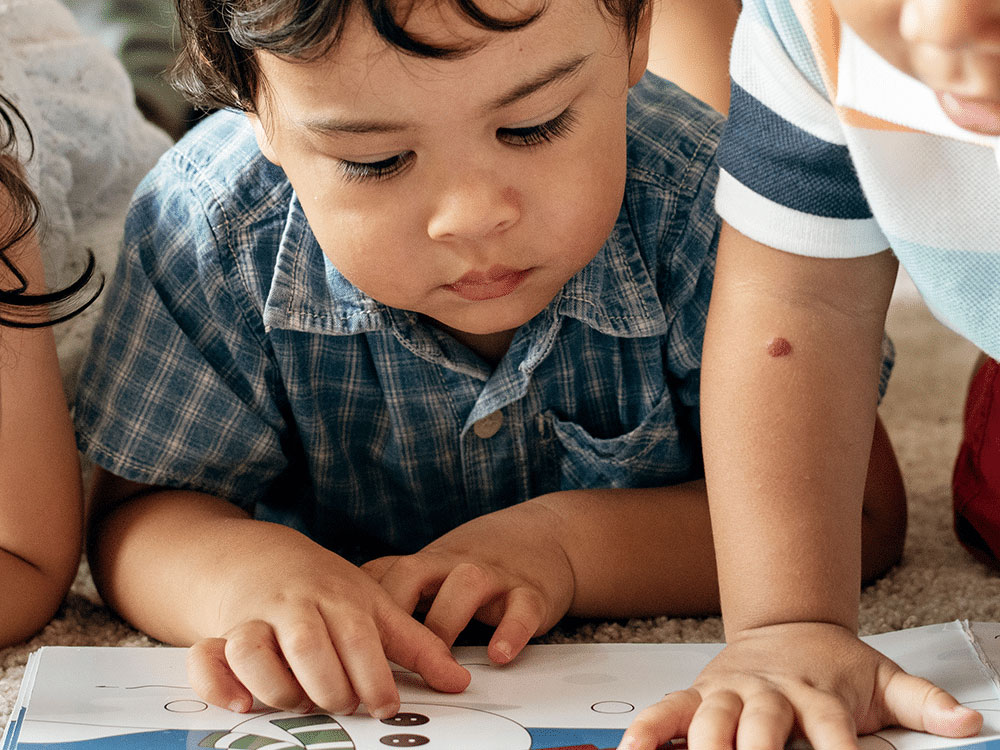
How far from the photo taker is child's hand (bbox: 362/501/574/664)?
1.94 ft

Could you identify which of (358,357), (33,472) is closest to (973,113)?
(358,357)

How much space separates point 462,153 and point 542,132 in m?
0.05

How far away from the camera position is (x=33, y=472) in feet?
2.20

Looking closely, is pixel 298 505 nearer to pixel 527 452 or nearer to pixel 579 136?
pixel 527 452

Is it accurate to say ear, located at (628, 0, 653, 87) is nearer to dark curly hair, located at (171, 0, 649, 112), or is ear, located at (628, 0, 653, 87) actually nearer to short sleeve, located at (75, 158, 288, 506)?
dark curly hair, located at (171, 0, 649, 112)

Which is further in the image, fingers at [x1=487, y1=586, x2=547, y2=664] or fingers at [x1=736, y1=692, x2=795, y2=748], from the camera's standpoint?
fingers at [x1=487, y1=586, x2=547, y2=664]

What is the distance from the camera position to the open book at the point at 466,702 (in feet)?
1.61

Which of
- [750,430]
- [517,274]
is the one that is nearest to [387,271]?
[517,274]

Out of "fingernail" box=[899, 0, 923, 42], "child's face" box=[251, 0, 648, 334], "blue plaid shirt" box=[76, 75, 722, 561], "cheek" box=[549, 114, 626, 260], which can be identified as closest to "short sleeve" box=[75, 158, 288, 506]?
"blue plaid shirt" box=[76, 75, 722, 561]

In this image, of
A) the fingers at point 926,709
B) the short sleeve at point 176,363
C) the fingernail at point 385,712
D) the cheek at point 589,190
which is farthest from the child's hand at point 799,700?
the short sleeve at point 176,363

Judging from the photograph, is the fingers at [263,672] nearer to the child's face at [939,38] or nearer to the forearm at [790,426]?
the forearm at [790,426]

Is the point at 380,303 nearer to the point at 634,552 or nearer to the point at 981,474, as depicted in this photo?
the point at 634,552

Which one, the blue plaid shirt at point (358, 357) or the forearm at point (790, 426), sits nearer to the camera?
the forearm at point (790, 426)

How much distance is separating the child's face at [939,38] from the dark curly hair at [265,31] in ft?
0.65
